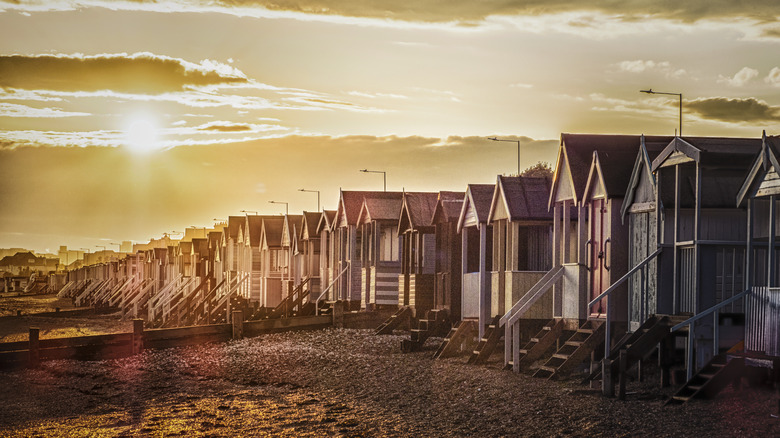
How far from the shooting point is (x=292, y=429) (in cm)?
2045

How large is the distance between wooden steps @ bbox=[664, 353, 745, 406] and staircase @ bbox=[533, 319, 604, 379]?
13.4 feet

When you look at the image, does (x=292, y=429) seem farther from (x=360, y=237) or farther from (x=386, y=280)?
(x=360, y=237)

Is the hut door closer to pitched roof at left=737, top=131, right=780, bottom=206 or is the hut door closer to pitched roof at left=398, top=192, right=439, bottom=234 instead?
pitched roof at left=737, top=131, right=780, bottom=206

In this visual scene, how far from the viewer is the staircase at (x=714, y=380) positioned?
17344 mm

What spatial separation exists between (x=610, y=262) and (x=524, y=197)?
476 cm

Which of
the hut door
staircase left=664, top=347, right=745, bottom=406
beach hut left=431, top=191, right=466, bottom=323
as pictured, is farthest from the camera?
beach hut left=431, top=191, right=466, bottom=323

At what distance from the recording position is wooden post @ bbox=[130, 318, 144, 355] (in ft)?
120

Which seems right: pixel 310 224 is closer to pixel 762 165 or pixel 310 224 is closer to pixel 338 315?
pixel 338 315

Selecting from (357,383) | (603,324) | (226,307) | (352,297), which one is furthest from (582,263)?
(226,307)

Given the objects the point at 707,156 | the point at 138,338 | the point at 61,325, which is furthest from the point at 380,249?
the point at 61,325

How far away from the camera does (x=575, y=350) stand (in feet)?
71.9

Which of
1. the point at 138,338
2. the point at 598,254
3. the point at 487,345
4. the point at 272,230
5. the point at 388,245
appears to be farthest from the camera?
the point at 272,230

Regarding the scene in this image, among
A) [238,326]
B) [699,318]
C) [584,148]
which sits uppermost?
[584,148]

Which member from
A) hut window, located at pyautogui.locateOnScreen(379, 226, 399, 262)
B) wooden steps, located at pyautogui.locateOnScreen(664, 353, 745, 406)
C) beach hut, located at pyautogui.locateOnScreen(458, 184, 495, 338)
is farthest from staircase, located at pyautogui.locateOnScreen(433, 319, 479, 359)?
hut window, located at pyautogui.locateOnScreen(379, 226, 399, 262)
